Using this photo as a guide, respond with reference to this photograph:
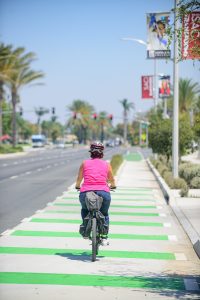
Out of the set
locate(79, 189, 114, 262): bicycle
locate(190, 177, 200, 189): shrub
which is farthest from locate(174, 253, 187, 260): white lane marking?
locate(190, 177, 200, 189): shrub

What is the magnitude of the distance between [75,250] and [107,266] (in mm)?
1551

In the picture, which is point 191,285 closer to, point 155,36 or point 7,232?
point 7,232

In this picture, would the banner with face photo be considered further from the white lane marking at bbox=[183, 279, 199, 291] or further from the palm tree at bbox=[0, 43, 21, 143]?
the palm tree at bbox=[0, 43, 21, 143]

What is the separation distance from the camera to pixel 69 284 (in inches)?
334

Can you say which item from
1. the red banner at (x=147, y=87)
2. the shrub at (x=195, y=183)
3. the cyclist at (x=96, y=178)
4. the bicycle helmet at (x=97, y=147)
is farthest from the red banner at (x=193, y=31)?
the red banner at (x=147, y=87)

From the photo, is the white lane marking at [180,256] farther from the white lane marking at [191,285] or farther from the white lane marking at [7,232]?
the white lane marking at [7,232]

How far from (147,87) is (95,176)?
111ft

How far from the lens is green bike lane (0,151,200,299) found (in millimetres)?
8366

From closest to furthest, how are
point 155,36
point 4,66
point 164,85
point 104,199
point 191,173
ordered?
1. point 104,199
2. point 155,36
3. point 191,173
4. point 164,85
5. point 4,66

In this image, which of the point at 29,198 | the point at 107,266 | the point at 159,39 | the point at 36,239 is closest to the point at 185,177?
the point at 159,39

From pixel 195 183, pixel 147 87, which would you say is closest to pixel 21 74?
pixel 147 87

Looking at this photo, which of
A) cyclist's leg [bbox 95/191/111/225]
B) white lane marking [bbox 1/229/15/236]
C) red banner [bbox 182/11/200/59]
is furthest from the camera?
white lane marking [bbox 1/229/15/236]

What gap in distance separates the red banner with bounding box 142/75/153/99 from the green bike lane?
26794 mm

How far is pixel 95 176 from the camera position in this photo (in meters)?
10.3
